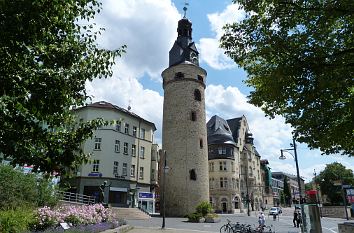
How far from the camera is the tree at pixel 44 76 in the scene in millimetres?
5664

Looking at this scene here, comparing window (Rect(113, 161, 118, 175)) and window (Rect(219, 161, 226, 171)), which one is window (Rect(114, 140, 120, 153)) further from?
window (Rect(219, 161, 226, 171))

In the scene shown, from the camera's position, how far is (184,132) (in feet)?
143

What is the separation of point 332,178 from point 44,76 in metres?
78.3

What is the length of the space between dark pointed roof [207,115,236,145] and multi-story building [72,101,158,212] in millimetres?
22762

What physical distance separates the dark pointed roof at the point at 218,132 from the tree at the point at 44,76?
204ft

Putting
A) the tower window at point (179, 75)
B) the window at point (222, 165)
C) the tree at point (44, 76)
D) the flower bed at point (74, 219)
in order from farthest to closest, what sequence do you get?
the window at point (222, 165), the tower window at point (179, 75), the flower bed at point (74, 219), the tree at point (44, 76)

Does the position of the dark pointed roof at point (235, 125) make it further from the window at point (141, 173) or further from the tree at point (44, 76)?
the tree at point (44, 76)

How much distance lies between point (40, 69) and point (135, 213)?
102 ft

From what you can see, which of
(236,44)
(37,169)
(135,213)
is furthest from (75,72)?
(135,213)

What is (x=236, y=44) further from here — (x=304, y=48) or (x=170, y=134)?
(x=170, y=134)

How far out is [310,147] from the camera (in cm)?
1327

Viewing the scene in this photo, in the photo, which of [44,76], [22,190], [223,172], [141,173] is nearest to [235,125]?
[223,172]

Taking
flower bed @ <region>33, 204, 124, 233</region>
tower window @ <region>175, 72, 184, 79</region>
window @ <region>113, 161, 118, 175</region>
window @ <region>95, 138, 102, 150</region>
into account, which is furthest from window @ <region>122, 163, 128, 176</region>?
flower bed @ <region>33, 204, 124, 233</region>

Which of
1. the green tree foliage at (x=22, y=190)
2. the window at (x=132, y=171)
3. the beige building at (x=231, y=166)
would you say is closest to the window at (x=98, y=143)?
the window at (x=132, y=171)
